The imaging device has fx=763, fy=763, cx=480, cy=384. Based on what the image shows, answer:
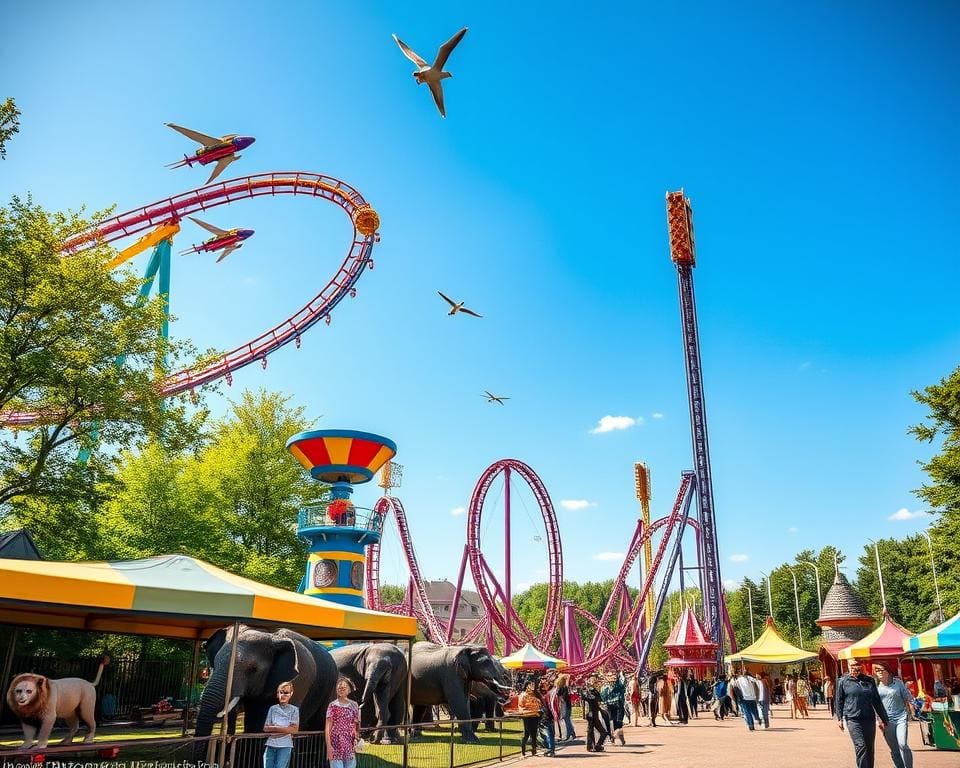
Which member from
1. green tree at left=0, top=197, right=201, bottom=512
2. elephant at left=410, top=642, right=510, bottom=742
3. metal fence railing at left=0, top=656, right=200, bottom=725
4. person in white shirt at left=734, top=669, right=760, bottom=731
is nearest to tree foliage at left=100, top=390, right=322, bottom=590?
metal fence railing at left=0, top=656, right=200, bottom=725

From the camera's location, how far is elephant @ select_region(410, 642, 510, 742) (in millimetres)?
16812

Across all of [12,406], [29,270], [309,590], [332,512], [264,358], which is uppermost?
[264,358]

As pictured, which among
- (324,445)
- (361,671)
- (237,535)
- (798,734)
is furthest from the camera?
(237,535)

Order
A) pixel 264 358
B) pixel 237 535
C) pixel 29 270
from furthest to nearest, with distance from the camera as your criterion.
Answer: pixel 264 358
pixel 237 535
pixel 29 270

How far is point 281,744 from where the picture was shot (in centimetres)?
766

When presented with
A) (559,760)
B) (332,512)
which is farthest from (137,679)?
(559,760)

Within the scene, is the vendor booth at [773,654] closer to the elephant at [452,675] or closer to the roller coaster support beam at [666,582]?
the roller coaster support beam at [666,582]

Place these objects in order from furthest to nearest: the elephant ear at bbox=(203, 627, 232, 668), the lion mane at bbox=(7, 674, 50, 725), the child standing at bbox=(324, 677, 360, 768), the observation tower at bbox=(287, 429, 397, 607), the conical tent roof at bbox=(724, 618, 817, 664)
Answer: the conical tent roof at bbox=(724, 618, 817, 664), the observation tower at bbox=(287, 429, 397, 607), the elephant ear at bbox=(203, 627, 232, 668), the lion mane at bbox=(7, 674, 50, 725), the child standing at bbox=(324, 677, 360, 768)

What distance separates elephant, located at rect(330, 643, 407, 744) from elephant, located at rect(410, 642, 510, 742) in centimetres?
110

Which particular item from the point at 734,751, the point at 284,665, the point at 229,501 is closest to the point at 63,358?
the point at 284,665

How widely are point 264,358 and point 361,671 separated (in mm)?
20080

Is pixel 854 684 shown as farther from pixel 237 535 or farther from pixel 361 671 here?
pixel 237 535

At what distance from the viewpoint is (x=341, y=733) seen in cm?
784

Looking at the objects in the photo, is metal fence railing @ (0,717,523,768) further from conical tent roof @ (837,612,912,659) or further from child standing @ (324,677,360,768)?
conical tent roof @ (837,612,912,659)
